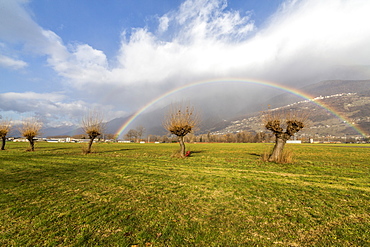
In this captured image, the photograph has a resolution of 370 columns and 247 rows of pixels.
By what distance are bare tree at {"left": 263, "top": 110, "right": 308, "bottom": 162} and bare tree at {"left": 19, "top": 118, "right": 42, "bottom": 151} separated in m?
38.5

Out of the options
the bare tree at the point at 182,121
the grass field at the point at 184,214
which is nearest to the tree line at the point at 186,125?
the bare tree at the point at 182,121

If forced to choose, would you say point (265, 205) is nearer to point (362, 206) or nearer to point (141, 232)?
point (362, 206)

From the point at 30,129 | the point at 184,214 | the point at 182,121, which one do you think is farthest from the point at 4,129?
the point at 184,214

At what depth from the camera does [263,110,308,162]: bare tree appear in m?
16.8

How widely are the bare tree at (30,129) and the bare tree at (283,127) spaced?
38.5m

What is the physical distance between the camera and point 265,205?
5707mm

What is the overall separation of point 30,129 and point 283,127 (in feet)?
134

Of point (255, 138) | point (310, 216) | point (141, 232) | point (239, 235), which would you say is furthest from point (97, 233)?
point (255, 138)

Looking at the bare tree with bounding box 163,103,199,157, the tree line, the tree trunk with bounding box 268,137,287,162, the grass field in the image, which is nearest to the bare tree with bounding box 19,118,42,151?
the tree line

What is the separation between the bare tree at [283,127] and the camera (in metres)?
16.8

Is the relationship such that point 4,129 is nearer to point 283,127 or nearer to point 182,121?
point 182,121

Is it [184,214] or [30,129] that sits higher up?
[30,129]

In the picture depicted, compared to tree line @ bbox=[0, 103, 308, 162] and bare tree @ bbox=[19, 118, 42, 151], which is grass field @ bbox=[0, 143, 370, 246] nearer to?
tree line @ bbox=[0, 103, 308, 162]

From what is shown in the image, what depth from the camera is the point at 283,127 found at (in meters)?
17.2
